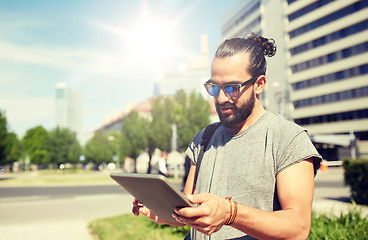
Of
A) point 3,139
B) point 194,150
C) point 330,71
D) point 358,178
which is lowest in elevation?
point 358,178

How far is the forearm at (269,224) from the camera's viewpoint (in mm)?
1250

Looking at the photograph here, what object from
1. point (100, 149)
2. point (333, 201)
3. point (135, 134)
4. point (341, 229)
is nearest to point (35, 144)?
point (100, 149)

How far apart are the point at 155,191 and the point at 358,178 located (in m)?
10.2

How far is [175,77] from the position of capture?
474 ft

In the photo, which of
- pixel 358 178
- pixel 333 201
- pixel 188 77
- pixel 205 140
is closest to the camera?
pixel 205 140

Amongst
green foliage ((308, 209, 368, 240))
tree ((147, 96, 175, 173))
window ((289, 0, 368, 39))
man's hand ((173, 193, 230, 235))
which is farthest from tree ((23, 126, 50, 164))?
man's hand ((173, 193, 230, 235))

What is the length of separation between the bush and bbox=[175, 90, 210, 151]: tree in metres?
21.5

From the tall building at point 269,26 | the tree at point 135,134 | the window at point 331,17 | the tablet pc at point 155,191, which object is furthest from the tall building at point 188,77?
the tablet pc at point 155,191

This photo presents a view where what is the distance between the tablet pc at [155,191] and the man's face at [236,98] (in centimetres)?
54

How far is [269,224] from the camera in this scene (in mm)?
1269

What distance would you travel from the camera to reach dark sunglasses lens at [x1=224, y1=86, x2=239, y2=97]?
1.62m

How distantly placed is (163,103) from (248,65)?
31.0 metres

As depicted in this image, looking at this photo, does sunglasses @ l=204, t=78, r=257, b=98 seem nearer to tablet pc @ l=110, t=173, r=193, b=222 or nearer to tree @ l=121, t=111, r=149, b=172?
tablet pc @ l=110, t=173, r=193, b=222

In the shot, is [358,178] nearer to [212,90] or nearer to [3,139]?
[212,90]
